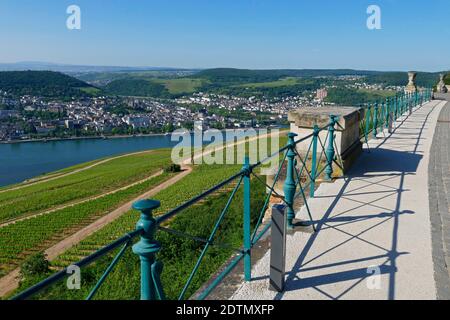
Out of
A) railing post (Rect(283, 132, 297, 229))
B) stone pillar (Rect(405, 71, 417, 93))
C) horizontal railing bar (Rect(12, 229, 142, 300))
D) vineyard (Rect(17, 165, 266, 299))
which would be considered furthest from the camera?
stone pillar (Rect(405, 71, 417, 93))

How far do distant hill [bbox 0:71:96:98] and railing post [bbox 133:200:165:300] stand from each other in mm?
175148

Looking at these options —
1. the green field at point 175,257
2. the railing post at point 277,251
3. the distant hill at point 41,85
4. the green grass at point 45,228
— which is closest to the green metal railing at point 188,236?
the railing post at point 277,251

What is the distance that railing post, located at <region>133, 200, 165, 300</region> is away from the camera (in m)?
2.24

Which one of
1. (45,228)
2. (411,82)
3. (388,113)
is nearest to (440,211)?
(388,113)

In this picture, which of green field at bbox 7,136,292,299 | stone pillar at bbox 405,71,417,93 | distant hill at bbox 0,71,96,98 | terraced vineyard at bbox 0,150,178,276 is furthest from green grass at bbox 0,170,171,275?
distant hill at bbox 0,71,96,98

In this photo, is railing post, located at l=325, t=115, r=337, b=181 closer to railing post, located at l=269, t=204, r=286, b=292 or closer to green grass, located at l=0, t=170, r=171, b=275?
railing post, located at l=269, t=204, r=286, b=292

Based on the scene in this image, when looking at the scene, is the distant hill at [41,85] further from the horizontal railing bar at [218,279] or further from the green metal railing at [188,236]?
the horizontal railing bar at [218,279]

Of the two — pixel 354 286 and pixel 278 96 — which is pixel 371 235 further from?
pixel 278 96

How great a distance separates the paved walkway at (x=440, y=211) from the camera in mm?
3938

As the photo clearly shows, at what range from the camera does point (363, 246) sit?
4656 millimetres

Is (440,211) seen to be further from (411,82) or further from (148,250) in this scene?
(411,82)

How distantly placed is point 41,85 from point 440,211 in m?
191

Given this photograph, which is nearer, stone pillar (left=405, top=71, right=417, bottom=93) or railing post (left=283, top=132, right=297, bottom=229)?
railing post (left=283, top=132, right=297, bottom=229)

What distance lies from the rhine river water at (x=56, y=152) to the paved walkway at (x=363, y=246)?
55535 mm
